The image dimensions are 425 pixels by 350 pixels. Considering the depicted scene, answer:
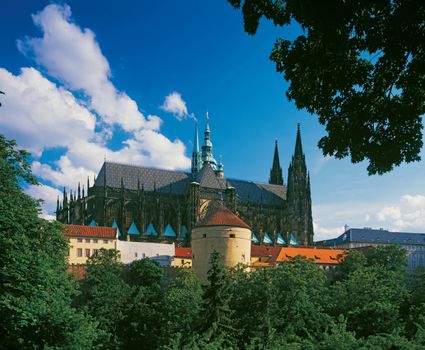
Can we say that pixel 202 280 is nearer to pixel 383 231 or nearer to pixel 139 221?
pixel 139 221

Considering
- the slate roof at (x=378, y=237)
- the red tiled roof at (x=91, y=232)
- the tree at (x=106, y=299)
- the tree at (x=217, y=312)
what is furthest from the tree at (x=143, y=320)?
the slate roof at (x=378, y=237)

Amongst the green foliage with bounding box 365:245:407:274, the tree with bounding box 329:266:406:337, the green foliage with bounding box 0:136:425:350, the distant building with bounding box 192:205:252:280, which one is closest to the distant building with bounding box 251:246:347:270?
the green foliage with bounding box 365:245:407:274

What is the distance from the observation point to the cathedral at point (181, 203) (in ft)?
309

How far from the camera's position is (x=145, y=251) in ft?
258

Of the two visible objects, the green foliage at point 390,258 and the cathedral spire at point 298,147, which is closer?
the green foliage at point 390,258

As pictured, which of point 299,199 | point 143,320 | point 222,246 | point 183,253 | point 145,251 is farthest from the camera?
point 299,199

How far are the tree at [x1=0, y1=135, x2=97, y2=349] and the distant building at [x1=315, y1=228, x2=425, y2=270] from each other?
12334 cm

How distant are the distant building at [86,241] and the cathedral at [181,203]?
14.3 meters

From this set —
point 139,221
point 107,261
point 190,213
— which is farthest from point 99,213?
point 107,261

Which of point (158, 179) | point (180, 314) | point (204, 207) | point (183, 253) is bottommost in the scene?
point (180, 314)

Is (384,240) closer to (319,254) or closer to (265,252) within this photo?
(319,254)

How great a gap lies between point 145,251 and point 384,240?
89.0 m

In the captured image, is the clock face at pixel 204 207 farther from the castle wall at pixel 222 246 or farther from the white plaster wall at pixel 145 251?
the castle wall at pixel 222 246

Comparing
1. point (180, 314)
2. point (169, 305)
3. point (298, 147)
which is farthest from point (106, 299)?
point (298, 147)
